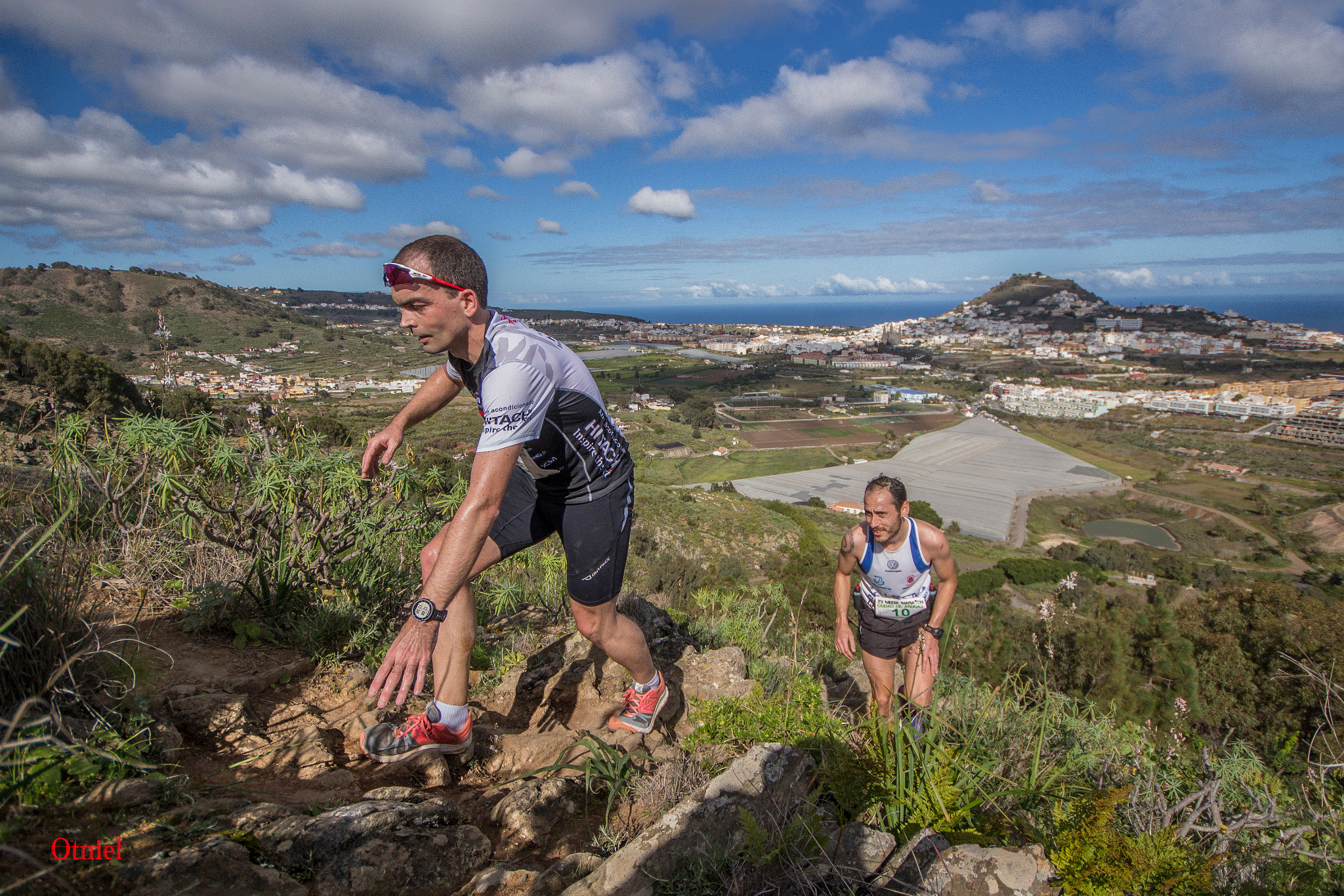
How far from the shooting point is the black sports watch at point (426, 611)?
1.89 metres

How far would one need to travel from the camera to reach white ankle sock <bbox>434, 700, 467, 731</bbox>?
2318mm

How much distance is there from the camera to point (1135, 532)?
34906mm

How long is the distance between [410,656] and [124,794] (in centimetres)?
69

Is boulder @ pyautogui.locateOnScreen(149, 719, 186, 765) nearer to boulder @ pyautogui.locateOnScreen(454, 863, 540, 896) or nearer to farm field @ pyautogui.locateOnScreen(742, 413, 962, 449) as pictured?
boulder @ pyautogui.locateOnScreen(454, 863, 540, 896)

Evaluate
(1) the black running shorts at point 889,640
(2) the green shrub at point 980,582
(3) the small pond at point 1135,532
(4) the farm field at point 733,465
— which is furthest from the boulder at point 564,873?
(3) the small pond at point 1135,532

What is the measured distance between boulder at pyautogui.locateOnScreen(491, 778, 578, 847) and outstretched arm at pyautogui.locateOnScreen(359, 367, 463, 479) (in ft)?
4.71

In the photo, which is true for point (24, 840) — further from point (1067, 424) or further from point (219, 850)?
point (1067, 424)

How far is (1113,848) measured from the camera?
1.53 m

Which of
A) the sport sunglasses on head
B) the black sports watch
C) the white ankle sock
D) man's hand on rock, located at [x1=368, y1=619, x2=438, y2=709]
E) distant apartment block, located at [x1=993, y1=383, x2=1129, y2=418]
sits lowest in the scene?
distant apartment block, located at [x1=993, y1=383, x2=1129, y2=418]

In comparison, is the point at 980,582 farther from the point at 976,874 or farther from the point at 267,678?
the point at 267,678

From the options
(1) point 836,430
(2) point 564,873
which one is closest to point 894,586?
(2) point 564,873

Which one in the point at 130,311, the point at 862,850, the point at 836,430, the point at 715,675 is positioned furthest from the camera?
the point at 836,430

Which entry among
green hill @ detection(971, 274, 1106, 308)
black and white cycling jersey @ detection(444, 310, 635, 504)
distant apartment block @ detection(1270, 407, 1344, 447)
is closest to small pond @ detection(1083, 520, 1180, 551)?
distant apartment block @ detection(1270, 407, 1344, 447)

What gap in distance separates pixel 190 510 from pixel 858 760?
3300 mm
